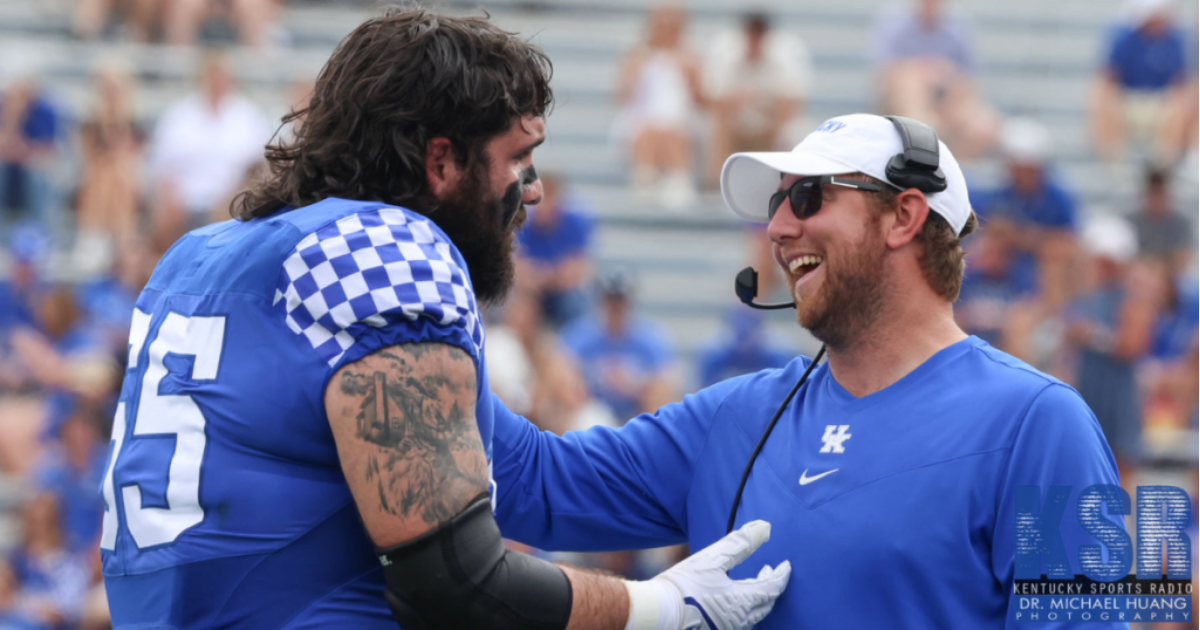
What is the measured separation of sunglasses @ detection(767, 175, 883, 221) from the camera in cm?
284

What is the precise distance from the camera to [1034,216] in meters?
8.72

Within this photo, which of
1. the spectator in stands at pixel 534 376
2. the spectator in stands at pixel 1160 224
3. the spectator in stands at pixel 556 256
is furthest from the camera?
the spectator in stands at pixel 1160 224

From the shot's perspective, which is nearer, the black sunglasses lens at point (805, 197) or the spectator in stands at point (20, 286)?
the black sunglasses lens at point (805, 197)

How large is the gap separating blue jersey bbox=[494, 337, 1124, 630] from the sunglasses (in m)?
0.38

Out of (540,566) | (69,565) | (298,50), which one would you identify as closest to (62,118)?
(298,50)

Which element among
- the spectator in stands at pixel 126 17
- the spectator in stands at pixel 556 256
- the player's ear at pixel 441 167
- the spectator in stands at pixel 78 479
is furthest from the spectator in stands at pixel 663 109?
the player's ear at pixel 441 167

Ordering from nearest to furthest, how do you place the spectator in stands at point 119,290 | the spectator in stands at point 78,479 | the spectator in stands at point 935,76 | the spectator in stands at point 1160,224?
the spectator in stands at point 78,479, the spectator in stands at point 119,290, the spectator in stands at point 1160,224, the spectator in stands at point 935,76

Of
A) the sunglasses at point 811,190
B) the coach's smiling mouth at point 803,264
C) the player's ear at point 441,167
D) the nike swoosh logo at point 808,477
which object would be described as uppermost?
the player's ear at point 441,167

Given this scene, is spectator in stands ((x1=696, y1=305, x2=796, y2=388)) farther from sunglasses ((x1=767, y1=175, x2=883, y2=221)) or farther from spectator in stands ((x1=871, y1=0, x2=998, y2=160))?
sunglasses ((x1=767, y1=175, x2=883, y2=221))

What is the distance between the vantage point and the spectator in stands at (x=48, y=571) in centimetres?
716

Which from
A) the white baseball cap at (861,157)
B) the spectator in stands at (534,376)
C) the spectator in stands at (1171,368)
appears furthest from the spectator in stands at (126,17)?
the white baseball cap at (861,157)

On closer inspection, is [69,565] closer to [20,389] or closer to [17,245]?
[20,389]

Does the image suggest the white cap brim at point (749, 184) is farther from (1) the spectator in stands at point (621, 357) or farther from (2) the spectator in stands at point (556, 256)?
(2) the spectator in stands at point (556, 256)

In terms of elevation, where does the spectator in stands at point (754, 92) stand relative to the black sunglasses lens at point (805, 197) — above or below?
below
